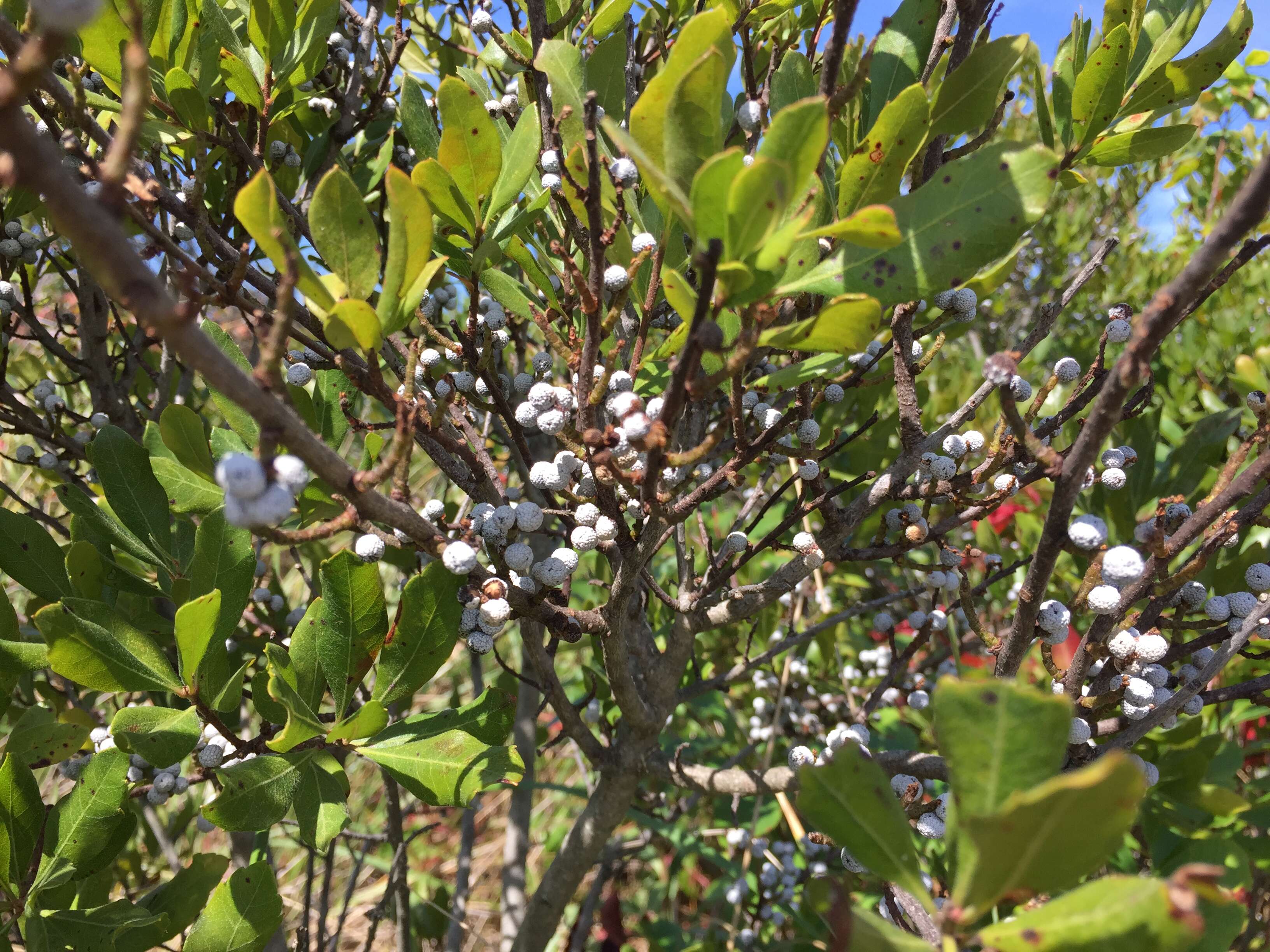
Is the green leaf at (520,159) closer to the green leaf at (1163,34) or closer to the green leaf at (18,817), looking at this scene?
the green leaf at (1163,34)

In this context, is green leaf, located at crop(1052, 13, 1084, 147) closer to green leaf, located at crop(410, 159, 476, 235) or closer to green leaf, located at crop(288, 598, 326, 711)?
green leaf, located at crop(410, 159, 476, 235)

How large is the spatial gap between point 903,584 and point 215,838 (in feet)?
7.24

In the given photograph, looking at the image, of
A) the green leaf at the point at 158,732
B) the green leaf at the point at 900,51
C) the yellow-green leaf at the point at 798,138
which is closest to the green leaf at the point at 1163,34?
the green leaf at the point at 900,51

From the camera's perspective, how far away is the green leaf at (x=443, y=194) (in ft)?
2.89

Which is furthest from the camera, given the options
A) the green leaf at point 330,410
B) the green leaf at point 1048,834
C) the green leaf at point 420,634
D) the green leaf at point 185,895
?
the green leaf at point 330,410

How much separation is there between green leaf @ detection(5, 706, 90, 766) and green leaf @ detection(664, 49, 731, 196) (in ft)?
3.65

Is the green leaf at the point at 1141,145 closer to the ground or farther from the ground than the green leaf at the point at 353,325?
farther from the ground

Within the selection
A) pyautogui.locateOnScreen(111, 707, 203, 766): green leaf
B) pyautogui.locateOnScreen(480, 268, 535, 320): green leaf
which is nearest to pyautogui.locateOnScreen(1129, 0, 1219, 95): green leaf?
pyautogui.locateOnScreen(480, 268, 535, 320): green leaf

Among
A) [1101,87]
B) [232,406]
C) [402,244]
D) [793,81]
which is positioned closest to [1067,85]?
[1101,87]

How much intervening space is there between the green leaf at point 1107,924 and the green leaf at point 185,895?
1067 mm

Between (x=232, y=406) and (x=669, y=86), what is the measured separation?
0.69 meters

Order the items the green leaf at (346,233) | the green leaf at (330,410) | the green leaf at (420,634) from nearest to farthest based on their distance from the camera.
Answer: the green leaf at (346,233) → the green leaf at (420,634) → the green leaf at (330,410)

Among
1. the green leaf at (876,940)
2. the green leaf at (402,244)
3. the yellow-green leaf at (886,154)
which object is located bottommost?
the green leaf at (876,940)

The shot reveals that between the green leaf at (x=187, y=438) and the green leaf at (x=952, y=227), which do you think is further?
the green leaf at (x=187, y=438)
